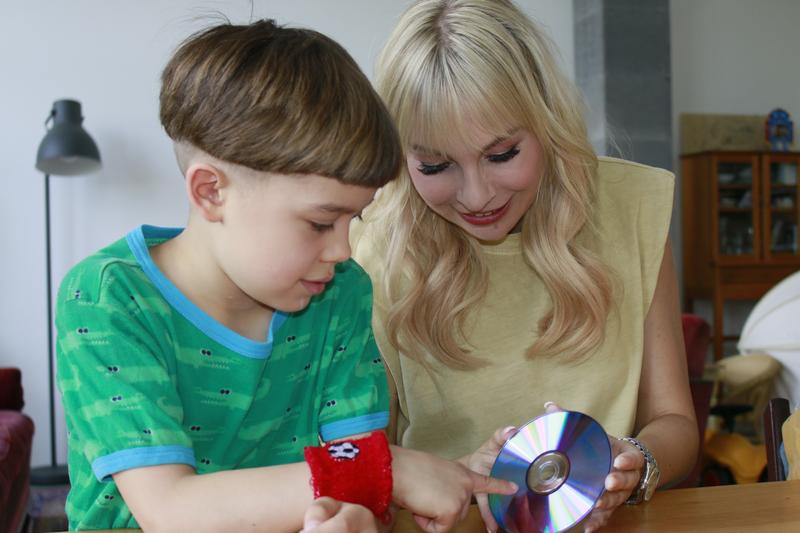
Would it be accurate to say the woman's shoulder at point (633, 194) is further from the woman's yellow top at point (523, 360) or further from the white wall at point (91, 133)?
the white wall at point (91, 133)

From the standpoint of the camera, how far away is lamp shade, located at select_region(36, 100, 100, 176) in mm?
4344

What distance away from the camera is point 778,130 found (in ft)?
22.7

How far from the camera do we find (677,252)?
670cm

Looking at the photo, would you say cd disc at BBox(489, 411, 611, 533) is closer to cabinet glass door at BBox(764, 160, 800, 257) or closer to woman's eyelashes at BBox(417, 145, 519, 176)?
woman's eyelashes at BBox(417, 145, 519, 176)

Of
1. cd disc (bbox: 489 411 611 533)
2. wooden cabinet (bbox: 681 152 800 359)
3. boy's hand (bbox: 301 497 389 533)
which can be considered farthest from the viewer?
wooden cabinet (bbox: 681 152 800 359)

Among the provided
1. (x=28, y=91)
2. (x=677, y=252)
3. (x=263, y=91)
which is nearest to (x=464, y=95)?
(x=263, y=91)

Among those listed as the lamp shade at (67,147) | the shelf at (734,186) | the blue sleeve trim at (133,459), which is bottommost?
the blue sleeve trim at (133,459)

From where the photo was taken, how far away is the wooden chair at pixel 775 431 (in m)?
1.26

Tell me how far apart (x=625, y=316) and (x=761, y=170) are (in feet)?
19.0

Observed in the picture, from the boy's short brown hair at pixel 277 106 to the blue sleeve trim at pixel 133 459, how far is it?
1.03 ft

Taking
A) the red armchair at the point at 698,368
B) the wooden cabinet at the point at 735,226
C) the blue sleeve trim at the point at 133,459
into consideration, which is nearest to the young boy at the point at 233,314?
the blue sleeve trim at the point at 133,459

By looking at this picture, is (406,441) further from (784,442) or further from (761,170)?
(761,170)

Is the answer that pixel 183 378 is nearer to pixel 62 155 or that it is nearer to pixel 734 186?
pixel 62 155

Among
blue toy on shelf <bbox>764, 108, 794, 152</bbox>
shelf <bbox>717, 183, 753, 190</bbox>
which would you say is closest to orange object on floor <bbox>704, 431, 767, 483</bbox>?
shelf <bbox>717, 183, 753, 190</bbox>
